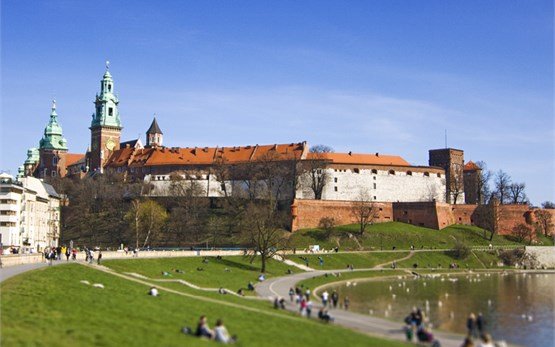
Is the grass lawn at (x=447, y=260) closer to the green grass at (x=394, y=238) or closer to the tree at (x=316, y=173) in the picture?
the green grass at (x=394, y=238)

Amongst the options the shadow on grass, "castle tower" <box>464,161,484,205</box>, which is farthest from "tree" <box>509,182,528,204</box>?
the shadow on grass

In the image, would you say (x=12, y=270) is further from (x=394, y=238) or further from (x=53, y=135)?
(x=53, y=135)

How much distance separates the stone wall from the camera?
341 feet

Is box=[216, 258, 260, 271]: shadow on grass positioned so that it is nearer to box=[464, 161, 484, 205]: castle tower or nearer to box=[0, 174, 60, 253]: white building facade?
box=[0, 174, 60, 253]: white building facade

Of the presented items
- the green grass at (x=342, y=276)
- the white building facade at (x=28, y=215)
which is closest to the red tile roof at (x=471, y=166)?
the green grass at (x=342, y=276)

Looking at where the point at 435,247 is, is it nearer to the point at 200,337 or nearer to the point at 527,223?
the point at 527,223

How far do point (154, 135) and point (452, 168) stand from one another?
238 ft

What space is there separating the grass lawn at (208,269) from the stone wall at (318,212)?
32.6 meters

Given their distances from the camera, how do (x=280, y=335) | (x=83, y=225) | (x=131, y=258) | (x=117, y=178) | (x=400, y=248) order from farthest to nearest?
(x=117, y=178) → (x=83, y=225) → (x=400, y=248) → (x=131, y=258) → (x=280, y=335)

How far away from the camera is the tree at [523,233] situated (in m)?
110

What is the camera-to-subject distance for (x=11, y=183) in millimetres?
89500

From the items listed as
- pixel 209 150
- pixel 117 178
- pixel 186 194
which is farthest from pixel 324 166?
pixel 117 178

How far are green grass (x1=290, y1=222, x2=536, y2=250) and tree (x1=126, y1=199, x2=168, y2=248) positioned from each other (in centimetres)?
2083

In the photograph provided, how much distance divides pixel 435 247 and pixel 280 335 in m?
71.3
